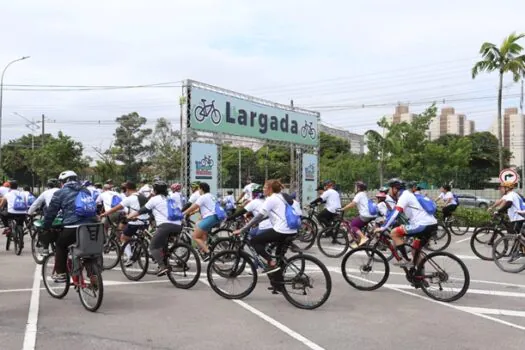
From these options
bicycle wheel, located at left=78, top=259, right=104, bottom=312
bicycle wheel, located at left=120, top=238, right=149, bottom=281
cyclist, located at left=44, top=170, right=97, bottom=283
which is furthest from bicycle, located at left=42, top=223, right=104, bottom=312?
bicycle wheel, located at left=120, top=238, right=149, bottom=281

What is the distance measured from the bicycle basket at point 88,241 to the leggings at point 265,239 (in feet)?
6.58

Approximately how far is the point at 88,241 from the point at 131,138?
68.2 m

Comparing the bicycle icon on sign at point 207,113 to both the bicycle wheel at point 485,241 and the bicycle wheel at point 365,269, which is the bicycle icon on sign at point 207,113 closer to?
the bicycle wheel at point 485,241

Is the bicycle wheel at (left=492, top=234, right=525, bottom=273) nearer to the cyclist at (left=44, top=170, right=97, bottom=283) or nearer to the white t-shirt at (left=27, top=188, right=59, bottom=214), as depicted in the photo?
the cyclist at (left=44, top=170, right=97, bottom=283)

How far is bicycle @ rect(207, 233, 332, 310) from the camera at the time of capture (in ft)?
23.0

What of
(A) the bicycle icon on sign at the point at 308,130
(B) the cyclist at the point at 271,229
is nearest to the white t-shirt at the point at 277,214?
(B) the cyclist at the point at 271,229

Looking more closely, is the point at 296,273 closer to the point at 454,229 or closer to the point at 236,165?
the point at 454,229

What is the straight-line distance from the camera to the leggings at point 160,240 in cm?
823

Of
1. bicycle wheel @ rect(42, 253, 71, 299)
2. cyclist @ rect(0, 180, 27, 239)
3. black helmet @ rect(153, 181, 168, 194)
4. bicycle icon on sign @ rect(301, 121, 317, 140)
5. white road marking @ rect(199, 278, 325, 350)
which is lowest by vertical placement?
white road marking @ rect(199, 278, 325, 350)

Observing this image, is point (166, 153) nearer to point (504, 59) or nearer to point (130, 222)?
point (504, 59)

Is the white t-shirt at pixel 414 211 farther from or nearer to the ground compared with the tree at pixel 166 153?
nearer to the ground

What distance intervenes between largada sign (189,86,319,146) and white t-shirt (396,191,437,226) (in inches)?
368

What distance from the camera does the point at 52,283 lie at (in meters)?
7.74

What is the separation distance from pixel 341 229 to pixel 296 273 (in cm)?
566
